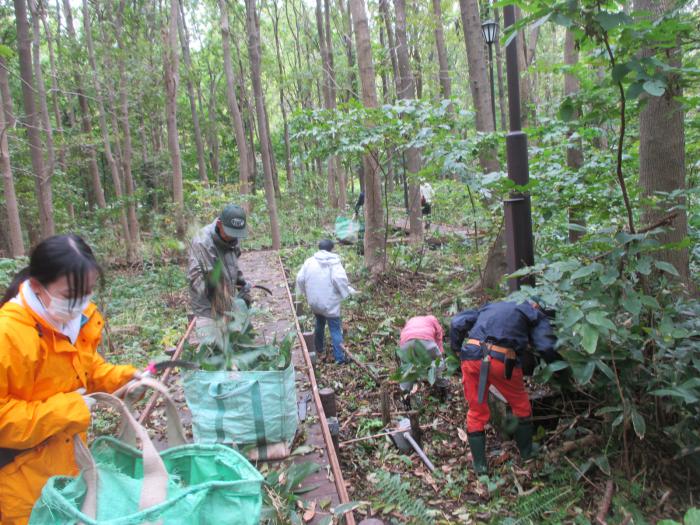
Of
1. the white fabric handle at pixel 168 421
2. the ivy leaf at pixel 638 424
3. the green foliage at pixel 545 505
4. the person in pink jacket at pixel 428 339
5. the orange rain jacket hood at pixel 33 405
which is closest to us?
the orange rain jacket hood at pixel 33 405

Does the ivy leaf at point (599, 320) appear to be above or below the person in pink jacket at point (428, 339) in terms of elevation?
above

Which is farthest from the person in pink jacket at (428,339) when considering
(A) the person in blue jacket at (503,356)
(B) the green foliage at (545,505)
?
(B) the green foliage at (545,505)

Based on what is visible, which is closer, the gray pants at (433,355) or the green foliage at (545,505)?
the green foliage at (545,505)

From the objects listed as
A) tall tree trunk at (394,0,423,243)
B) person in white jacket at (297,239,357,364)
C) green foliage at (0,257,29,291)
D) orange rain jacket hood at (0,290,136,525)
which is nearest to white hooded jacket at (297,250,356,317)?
person in white jacket at (297,239,357,364)

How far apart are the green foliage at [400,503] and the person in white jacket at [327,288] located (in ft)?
10.9

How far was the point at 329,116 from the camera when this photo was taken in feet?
26.7

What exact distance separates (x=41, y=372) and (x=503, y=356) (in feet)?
10.2

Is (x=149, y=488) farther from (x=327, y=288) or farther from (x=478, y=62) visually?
(x=478, y=62)

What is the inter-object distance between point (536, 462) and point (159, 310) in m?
8.67

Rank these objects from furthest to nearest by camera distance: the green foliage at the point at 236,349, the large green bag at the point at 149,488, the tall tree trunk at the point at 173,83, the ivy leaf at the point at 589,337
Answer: the tall tree trunk at the point at 173,83 < the green foliage at the point at 236,349 < the ivy leaf at the point at 589,337 < the large green bag at the point at 149,488

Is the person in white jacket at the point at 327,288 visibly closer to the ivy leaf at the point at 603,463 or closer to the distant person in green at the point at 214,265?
the distant person in green at the point at 214,265

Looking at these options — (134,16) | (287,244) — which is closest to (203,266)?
(287,244)

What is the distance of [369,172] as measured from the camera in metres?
10.2

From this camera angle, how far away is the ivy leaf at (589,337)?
2.91m
